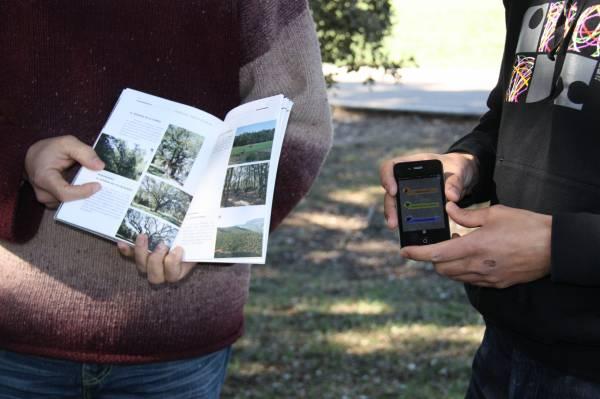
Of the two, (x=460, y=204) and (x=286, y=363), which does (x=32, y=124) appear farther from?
(x=286, y=363)

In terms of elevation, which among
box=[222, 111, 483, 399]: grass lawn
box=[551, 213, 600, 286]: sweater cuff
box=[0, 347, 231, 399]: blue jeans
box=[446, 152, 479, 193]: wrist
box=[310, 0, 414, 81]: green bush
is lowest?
box=[222, 111, 483, 399]: grass lawn

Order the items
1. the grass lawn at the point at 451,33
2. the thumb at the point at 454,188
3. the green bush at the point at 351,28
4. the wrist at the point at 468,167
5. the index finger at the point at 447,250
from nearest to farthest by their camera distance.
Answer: the index finger at the point at 447,250
the thumb at the point at 454,188
the wrist at the point at 468,167
the green bush at the point at 351,28
the grass lawn at the point at 451,33

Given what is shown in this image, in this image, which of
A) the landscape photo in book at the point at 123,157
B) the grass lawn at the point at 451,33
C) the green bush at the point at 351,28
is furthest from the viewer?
the grass lawn at the point at 451,33

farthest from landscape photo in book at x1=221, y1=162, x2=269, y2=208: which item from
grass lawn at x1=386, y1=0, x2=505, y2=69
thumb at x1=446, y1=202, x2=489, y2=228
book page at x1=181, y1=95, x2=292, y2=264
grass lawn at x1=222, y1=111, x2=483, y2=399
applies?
grass lawn at x1=386, y1=0, x2=505, y2=69

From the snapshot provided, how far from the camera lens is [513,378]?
1.97m

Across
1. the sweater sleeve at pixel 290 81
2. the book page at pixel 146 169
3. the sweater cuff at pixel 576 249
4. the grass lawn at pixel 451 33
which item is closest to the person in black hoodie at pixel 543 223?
the sweater cuff at pixel 576 249

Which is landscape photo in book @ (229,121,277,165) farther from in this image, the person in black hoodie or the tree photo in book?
the person in black hoodie

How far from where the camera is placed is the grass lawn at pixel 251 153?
1.85 meters

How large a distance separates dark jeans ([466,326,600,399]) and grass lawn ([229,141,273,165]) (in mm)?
688

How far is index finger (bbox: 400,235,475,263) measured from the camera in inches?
70.8

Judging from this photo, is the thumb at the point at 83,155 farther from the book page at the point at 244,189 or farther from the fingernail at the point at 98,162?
the book page at the point at 244,189

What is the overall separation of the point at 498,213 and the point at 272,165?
1.52ft

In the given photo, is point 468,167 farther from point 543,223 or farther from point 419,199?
point 543,223

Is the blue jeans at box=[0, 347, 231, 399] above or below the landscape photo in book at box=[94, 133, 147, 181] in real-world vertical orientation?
below
